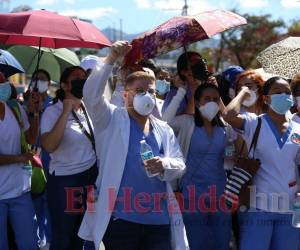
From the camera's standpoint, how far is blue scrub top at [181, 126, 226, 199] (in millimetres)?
Answer: 4523

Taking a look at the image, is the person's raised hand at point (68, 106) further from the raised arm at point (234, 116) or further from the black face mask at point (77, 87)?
the raised arm at point (234, 116)

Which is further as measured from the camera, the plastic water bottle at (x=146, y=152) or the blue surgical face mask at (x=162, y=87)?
the blue surgical face mask at (x=162, y=87)

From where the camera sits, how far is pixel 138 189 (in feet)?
12.3

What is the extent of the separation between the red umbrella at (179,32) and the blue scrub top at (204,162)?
79 centimetres

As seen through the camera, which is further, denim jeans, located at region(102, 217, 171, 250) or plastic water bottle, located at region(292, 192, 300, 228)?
plastic water bottle, located at region(292, 192, 300, 228)

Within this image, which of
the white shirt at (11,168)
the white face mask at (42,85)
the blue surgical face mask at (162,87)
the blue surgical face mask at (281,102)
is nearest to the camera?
the blue surgical face mask at (281,102)

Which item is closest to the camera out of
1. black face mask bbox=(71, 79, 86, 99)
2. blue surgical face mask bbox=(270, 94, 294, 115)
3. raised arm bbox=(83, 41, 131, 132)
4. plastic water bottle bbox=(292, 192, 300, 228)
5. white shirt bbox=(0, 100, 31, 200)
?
raised arm bbox=(83, 41, 131, 132)

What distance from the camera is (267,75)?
5188mm

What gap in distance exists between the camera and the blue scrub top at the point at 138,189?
12.2 ft

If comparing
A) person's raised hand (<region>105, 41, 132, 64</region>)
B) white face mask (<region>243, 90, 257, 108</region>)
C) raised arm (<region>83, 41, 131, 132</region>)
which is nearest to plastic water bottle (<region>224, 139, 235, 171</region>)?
white face mask (<region>243, 90, 257, 108</region>)

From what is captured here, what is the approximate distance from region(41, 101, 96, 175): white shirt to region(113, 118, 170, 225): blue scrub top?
1.00 m

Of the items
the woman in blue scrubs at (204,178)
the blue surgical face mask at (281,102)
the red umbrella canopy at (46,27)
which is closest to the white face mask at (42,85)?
the red umbrella canopy at (46,27)

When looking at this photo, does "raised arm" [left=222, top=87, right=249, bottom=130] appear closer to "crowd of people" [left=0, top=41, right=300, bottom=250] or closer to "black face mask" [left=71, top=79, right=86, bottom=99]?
"crowd of people" [left=0, top=41, right=300, bottom=250]

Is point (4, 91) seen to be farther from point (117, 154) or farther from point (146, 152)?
point (146, 152)
